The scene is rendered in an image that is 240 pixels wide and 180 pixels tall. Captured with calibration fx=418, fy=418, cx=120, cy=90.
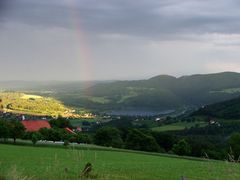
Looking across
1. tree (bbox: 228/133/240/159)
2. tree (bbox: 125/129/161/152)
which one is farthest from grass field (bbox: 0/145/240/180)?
tree (bbox: 125/129/161/152)

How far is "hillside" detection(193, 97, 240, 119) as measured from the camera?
533 ft

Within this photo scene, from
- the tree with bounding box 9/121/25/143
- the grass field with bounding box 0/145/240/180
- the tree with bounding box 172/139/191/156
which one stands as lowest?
the tree with bounding box 172/139/191/156

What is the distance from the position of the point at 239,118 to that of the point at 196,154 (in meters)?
76.0

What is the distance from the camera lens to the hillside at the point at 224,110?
162 metres

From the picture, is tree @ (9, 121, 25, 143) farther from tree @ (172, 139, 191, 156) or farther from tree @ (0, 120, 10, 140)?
tree @ (172, 139, 191, 156)

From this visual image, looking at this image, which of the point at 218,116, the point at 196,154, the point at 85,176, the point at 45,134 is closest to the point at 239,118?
the point at 218,116

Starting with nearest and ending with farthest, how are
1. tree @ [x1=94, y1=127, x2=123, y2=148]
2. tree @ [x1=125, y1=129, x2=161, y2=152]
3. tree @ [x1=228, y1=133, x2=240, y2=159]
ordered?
tree @ [x1=228, y1=133, x2=240, y2=159], tree @ [x1=125, y1=129, x2=161, y2=152], tree @ [x1=94, y1=127, x2=123, y2=148]

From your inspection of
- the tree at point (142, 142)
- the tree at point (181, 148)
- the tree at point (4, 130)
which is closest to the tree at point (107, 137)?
the tree at point (142, 142)

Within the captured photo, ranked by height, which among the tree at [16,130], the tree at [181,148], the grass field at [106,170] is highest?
the grass field at [106,170]

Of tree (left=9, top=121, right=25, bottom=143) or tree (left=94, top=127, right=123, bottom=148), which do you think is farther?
tree (left=94, top=127, right=123, bottom=148)

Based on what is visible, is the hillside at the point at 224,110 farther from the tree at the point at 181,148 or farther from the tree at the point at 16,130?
the tree at the point at 16,130

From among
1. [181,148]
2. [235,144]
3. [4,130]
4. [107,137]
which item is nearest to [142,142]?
[181,148]

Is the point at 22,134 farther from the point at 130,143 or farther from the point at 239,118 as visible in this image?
the point at 239,118

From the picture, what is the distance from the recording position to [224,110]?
570 ft
